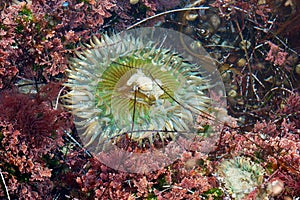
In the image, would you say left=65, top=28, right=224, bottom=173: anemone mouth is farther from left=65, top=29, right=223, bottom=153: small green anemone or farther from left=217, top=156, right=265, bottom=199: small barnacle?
left=217, top=156, right=265, bottom=199: small barnacle

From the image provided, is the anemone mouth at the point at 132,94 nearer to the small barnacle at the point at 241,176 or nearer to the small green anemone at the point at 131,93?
the small green anemone at the point at 131,93

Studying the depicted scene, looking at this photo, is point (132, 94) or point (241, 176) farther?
point (132, 94)

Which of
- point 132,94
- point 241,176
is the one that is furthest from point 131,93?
point 241,176

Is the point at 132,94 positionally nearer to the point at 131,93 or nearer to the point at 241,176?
the point at 131,93

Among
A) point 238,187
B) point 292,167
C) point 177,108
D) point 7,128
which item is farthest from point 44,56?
point 292,167

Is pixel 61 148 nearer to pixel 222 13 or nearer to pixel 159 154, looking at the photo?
pixel 159 154

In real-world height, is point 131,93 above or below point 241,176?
above
